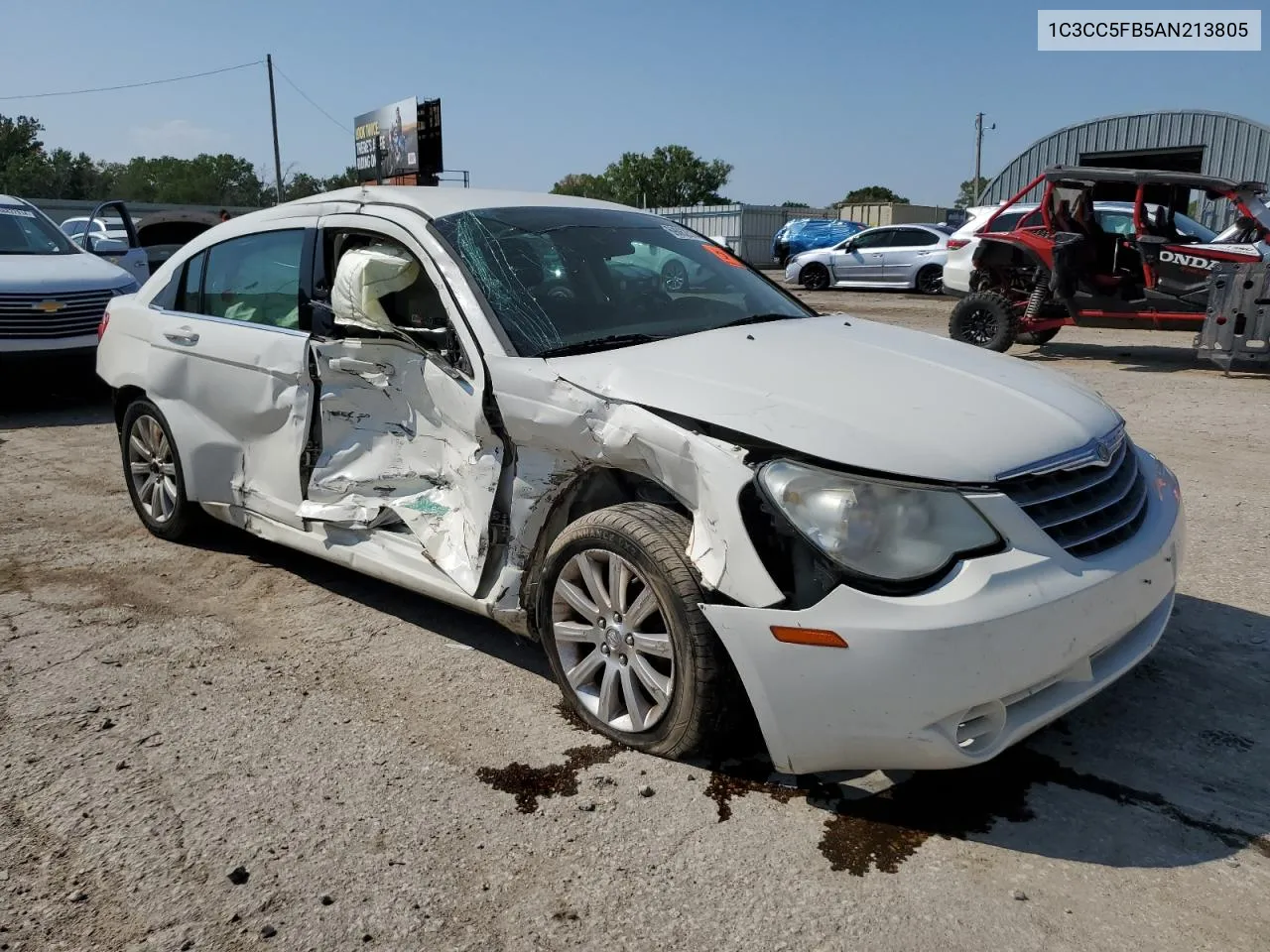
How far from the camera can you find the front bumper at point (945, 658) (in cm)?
242

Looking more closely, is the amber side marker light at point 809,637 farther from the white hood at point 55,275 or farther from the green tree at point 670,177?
the green tree at point 670,177

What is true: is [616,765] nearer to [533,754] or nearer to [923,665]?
[533,754]

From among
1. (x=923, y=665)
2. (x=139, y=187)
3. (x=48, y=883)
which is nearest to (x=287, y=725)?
(x=48, y=883)

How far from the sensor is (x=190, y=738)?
3.21m

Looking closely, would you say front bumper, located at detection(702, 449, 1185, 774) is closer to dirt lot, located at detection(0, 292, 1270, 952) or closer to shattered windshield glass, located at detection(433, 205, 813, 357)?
dirt lot, located at detection(0, 292, 1270, 952)

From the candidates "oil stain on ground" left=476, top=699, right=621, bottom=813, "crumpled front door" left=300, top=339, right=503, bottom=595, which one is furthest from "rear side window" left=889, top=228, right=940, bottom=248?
"oil stain on ground" left=476, top=699, right=621, bottom=813

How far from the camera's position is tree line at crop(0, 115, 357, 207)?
56.2 meters

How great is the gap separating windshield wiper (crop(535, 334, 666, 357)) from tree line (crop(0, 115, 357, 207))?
5032 centimetres

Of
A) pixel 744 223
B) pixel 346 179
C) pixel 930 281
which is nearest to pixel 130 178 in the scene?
pixel 346 179

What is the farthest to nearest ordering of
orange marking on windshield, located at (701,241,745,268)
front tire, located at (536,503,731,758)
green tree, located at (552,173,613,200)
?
green tree, located at (552,173,613,200)
orange marking on windshield, located at (701,241,745,268)
front tire, located at (536,503,731,758)

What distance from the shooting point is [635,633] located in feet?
9.68

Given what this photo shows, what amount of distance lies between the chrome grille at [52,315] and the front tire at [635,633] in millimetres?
6919

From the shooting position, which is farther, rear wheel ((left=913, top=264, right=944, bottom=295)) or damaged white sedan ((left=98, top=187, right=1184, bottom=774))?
rear wheel ((left=913, top=264, right=944, bottom=295))

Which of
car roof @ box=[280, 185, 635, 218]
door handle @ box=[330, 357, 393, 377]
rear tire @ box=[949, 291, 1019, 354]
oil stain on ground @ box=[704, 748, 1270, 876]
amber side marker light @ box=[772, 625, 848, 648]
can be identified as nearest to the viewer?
amber side marker light @ box=[772, 625, 848, 648]
